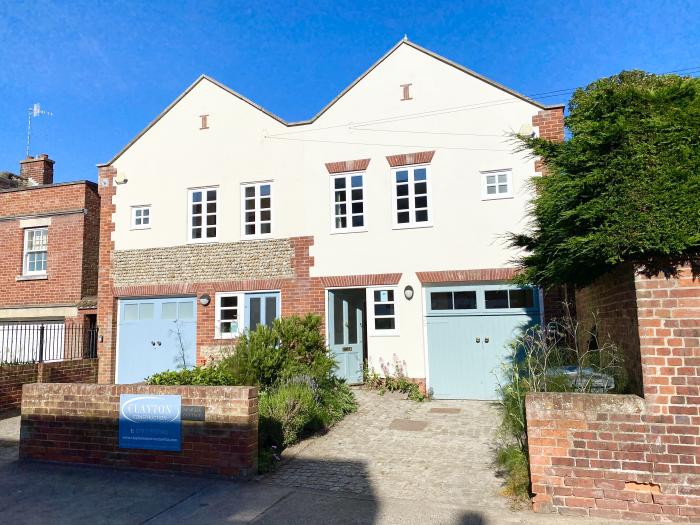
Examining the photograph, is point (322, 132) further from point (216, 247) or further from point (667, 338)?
point (667, 338)

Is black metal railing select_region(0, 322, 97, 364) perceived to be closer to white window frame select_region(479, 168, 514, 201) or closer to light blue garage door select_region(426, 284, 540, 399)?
light blue garage door select_region(426, 284, 540, 399)

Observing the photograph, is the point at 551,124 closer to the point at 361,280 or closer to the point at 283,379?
the point at 361,280

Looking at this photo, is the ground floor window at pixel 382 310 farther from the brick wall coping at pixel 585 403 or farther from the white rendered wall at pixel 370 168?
the brick wall coping at pixel 585 403

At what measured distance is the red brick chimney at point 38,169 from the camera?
62.4 feet

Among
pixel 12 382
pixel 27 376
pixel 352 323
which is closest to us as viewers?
pixel 12 382

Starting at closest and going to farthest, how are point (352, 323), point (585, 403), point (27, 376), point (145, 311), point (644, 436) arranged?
point (644, 436) → point (585, 403) → point (27, 376) → point (352, 323) → point (145, 311)

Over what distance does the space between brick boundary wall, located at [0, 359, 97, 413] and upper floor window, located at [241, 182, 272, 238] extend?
17.4 feet

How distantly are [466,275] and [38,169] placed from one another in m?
16.1

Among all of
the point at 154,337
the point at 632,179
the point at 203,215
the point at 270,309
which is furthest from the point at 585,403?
the point at 154,337

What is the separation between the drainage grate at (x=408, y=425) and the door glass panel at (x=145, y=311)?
802cm

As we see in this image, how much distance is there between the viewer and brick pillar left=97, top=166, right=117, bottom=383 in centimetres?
1417

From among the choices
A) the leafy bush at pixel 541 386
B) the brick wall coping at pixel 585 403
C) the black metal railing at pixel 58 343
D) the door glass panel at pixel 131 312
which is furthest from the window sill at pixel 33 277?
the brick wall coping at pixel 585 403

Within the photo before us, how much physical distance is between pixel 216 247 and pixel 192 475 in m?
8.29

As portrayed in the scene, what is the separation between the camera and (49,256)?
621 inches
